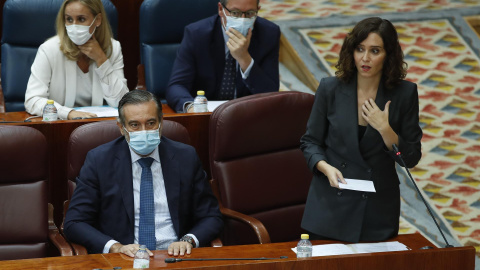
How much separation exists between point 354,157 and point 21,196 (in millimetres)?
794

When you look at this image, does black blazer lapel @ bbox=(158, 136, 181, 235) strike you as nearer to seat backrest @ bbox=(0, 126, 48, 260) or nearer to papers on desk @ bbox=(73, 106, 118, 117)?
seat backrest @ bbox=(0, 126, 48, 260)

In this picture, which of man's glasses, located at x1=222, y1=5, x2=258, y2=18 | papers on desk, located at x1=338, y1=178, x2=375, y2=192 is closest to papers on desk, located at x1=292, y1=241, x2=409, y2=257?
papers on desk, located at x1=338, y1=178, x2=375, y2=192

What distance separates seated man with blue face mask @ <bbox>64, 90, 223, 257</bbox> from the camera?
1.91 meters

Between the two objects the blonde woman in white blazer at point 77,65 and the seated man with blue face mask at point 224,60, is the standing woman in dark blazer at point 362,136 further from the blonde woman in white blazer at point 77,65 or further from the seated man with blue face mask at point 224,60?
the blonde woman in white blazer at point 77,65

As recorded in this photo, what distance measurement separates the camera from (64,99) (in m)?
2.59

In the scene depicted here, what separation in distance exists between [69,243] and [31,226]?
10 cm

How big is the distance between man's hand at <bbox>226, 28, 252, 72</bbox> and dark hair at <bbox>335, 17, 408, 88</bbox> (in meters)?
0.74

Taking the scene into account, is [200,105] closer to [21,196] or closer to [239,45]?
[239,45]

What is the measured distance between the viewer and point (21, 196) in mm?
1945

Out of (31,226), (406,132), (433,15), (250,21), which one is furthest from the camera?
(433,15)

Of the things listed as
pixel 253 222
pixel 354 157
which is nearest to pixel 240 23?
pixel 253 222

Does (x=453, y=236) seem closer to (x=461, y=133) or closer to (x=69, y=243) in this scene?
(x=461, y=133)

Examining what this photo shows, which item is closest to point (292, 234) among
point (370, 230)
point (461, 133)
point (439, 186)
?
point (370, 230)

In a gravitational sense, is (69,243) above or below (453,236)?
above
